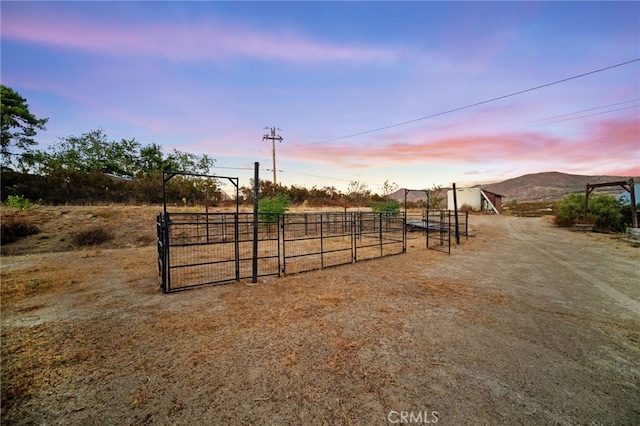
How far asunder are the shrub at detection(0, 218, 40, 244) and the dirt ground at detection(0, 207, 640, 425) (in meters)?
6.80

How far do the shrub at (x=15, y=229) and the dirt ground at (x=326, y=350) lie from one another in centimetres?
680

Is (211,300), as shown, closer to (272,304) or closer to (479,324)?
(272,304)

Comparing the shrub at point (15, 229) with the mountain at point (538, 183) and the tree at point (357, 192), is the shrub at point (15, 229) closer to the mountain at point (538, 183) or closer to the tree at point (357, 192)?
the tree at point (357, 192)

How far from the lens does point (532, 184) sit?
105 m

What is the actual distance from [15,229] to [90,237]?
3025mm

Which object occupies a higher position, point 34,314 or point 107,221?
point 107,221

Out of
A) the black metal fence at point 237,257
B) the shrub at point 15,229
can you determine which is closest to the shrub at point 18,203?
the shrub at point 15,229

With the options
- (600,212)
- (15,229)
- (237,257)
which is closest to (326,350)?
(237,257)

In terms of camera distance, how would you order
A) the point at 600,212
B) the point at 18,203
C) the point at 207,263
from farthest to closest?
the point at 600,212, the point at 18,203, the point at 207,263

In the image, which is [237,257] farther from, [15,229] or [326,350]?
[15,229]

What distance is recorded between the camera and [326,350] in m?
3.73

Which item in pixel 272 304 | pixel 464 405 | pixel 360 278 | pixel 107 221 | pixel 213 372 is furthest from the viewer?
pixel 107 221

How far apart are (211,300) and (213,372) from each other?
2787mm

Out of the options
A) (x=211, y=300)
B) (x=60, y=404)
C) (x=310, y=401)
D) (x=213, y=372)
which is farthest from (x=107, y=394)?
(x=211, y=300)
